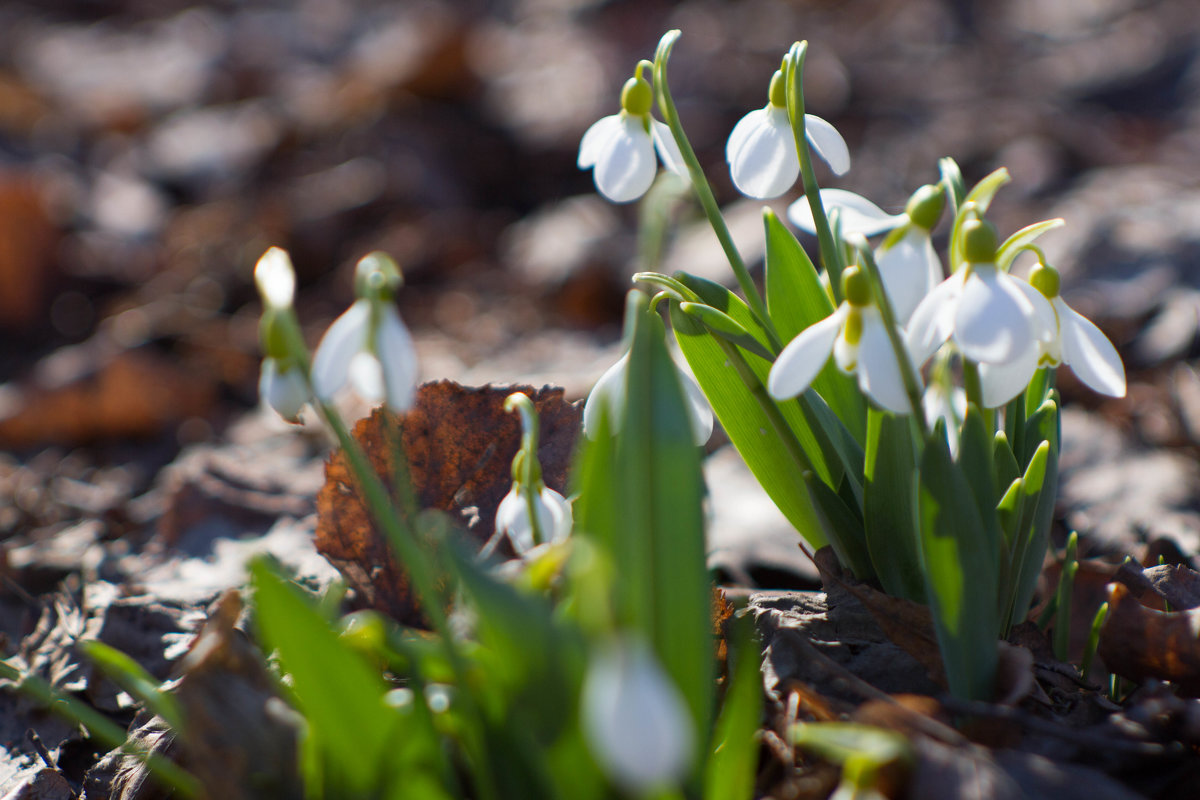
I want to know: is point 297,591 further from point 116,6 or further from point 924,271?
point 116,6

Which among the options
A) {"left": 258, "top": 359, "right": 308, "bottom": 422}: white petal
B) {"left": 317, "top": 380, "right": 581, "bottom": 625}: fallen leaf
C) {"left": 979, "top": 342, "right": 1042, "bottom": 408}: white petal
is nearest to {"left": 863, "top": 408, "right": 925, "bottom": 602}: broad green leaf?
{"left": 979, "top": 342, "right": 1042, "bottom": 408}: white petal

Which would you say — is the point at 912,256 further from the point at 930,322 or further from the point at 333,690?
the point at 333,690

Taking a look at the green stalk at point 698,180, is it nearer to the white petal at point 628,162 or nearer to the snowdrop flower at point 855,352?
the white petal at point 628,162

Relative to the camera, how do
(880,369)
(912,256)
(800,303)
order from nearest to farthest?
(880,369), (912,256), (800,303)

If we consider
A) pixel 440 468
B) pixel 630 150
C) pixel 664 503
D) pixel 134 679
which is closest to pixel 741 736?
pixel 664 503

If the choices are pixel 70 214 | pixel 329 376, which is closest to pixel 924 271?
pixel 329 376

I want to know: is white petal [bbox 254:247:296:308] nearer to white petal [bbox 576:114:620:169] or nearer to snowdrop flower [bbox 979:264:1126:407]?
white petal [bbox 576:114:620:169]

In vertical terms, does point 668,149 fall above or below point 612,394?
above
